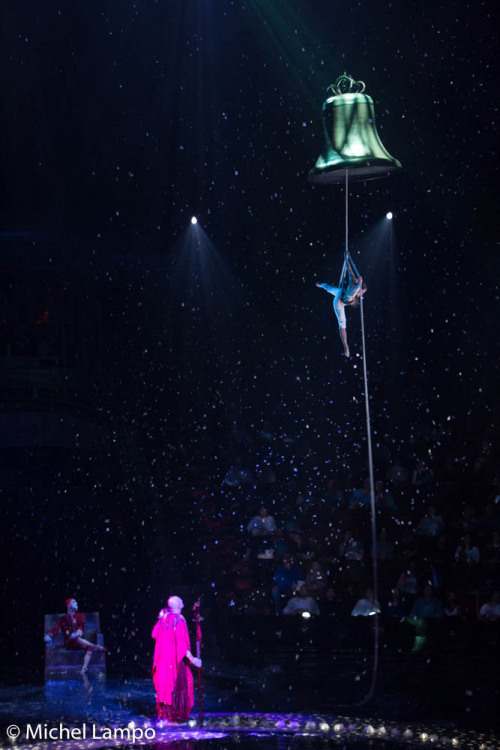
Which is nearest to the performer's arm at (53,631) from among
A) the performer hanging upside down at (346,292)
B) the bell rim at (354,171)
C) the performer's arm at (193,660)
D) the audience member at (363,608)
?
the performer's arm at (193,660)

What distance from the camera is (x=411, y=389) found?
13.7m

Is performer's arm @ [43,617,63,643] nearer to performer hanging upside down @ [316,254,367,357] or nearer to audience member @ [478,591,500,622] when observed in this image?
audience member @ [478,591,500,622]

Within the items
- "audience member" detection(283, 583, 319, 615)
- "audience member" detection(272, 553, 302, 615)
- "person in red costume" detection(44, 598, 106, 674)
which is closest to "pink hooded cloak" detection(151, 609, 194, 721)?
"person in red costume" detection(44, 598, 106, 674)

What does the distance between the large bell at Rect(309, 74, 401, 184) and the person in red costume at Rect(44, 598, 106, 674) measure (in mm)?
5994

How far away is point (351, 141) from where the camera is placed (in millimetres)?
5812

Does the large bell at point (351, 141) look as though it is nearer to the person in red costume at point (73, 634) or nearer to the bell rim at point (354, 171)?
the bell rim at point (354, 171)

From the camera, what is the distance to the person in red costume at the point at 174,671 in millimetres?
7617

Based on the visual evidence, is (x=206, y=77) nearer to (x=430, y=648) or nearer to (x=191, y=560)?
(x=191, y=560)

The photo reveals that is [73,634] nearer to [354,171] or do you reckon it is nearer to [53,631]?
[53,631]

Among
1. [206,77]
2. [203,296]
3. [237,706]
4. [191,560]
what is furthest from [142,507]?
[206,77]

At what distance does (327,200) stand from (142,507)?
192 inches

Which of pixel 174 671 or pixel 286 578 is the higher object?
pixel 286 578

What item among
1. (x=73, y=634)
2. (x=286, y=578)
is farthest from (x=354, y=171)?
(x=286, y=578)

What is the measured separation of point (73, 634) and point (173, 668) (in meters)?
2.68
